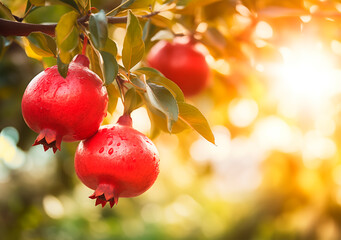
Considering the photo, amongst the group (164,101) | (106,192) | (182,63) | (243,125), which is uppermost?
(164,101)

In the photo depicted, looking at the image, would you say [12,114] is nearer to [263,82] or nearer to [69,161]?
[69,161]

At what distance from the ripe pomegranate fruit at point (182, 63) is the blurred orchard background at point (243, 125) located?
51 millimetres

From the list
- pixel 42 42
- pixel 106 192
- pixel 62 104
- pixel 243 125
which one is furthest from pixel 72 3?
pixel 243 125

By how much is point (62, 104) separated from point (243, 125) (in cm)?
145

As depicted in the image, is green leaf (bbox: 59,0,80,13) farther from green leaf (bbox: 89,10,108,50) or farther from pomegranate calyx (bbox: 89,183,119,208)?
pomegranate calyx (bbox: 89,183,119,208)

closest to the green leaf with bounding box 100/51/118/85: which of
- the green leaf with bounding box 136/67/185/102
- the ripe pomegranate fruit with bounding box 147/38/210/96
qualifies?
the green leaf with bounding box 136/67/185/102

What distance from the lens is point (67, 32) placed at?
0.57 meters

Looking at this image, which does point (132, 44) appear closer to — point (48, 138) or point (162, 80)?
point (162, 80)

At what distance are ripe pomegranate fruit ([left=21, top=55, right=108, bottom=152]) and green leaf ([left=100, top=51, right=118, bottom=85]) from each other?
4cm

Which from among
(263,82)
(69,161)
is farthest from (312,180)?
(69,161)

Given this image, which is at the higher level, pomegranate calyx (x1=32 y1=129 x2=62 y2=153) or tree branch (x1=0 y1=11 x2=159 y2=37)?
tree branch (x1=0 y1=11 x2=159 y2=37)

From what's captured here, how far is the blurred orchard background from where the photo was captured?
1.04 meters

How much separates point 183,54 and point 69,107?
60cm

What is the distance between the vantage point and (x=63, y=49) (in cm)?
56
